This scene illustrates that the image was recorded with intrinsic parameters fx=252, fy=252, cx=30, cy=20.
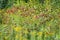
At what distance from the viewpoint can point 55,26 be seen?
206 inches

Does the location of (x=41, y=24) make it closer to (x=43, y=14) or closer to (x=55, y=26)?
(x=55, y=26)

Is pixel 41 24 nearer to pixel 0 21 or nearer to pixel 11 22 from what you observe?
pixel 11 22

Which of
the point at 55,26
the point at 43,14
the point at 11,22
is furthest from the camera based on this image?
the point at 43,14

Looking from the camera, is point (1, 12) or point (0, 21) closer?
point (0, 21)

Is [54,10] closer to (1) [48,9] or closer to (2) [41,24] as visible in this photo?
(1) [48,9]

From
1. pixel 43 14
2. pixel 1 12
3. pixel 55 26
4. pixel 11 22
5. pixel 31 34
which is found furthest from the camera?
pixel 1 12

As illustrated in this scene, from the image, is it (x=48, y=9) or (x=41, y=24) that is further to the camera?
(x=48, y=9)

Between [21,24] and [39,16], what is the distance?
825 millimetres

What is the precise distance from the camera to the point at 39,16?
6168mm

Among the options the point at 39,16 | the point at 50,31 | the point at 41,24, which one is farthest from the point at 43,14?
the point at 50,31

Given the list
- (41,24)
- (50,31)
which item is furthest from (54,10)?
(50,31)

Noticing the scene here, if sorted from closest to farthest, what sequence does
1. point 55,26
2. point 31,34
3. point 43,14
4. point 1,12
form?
1. point 31,34
2. point 55,26
3. point 43,14
4. point 1,12

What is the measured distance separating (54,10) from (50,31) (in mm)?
1822

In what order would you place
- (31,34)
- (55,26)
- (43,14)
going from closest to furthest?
(31,34) < (55,26) < (43,14)
